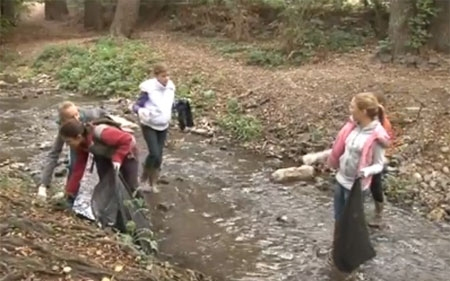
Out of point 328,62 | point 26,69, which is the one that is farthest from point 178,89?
point 26,69

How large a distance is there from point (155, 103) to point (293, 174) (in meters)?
2.56

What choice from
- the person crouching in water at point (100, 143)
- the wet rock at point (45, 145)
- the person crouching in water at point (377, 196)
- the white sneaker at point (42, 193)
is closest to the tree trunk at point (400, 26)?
the person crouching in water at point (377, 196)

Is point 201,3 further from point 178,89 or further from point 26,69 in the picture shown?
point 178,89

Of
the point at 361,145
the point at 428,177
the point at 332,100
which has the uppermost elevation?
the point at 361,145

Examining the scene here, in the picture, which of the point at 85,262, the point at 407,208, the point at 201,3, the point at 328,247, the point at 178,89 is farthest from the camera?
the point at 201,3

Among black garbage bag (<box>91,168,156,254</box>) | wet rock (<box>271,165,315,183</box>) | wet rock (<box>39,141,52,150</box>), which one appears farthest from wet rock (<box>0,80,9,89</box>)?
black garbage bag (<box>91,168,156,254</box>)

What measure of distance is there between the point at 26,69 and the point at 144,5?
6.19 meters

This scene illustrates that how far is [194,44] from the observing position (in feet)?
69.9

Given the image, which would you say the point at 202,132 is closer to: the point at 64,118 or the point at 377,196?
the point at 377,196

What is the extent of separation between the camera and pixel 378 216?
30.9 feet

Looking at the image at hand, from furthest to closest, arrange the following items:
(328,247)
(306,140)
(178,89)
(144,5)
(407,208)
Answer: (144,5), (178,89), (306,140), (407,208), (328,247)

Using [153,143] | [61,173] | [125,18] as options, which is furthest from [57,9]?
[153,143]

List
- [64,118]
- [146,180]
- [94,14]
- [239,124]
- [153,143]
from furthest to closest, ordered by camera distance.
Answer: [94,14] < [239,124] < [146,180] < [153,143] < [64,118]

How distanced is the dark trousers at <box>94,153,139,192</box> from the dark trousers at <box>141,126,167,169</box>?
1632 millimetres
